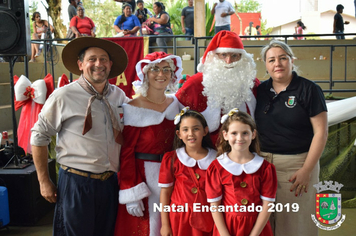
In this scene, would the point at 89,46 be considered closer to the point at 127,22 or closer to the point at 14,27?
the point at 14,27

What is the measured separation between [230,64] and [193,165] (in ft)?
2.48

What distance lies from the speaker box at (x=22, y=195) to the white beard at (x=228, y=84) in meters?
2.19

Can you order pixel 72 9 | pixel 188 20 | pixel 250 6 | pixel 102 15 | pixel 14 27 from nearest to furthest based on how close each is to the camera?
pixel 14 27 → pixel 72 9 → pixel 188 20 → pixel 102 15 → pixel 250 6

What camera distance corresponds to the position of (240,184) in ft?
6.12

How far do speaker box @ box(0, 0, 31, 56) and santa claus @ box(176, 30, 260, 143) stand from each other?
1690mm

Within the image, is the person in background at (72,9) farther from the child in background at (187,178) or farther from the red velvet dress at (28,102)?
the child in background at (187,178)

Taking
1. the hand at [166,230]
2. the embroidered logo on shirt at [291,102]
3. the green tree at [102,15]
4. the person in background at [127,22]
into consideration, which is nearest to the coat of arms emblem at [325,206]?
the embroidered logo on shirt at [291,102]

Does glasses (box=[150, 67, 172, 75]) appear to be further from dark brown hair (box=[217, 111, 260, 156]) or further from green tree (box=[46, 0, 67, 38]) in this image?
green tree (box=[46, 0, 67, 38])

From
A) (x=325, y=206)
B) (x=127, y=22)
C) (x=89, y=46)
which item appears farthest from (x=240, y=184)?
(x=127, y=22)

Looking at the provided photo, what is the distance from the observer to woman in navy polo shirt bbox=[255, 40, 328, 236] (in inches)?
82.4

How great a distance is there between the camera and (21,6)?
308 cm

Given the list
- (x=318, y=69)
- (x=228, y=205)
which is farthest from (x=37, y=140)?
(x=318, y=69)

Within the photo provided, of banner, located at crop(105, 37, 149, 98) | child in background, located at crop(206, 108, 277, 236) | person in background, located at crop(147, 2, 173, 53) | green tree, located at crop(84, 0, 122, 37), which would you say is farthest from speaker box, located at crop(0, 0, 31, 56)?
green tree, located at crop(84, 0, 122, 37)

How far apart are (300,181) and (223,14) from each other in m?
6.16
